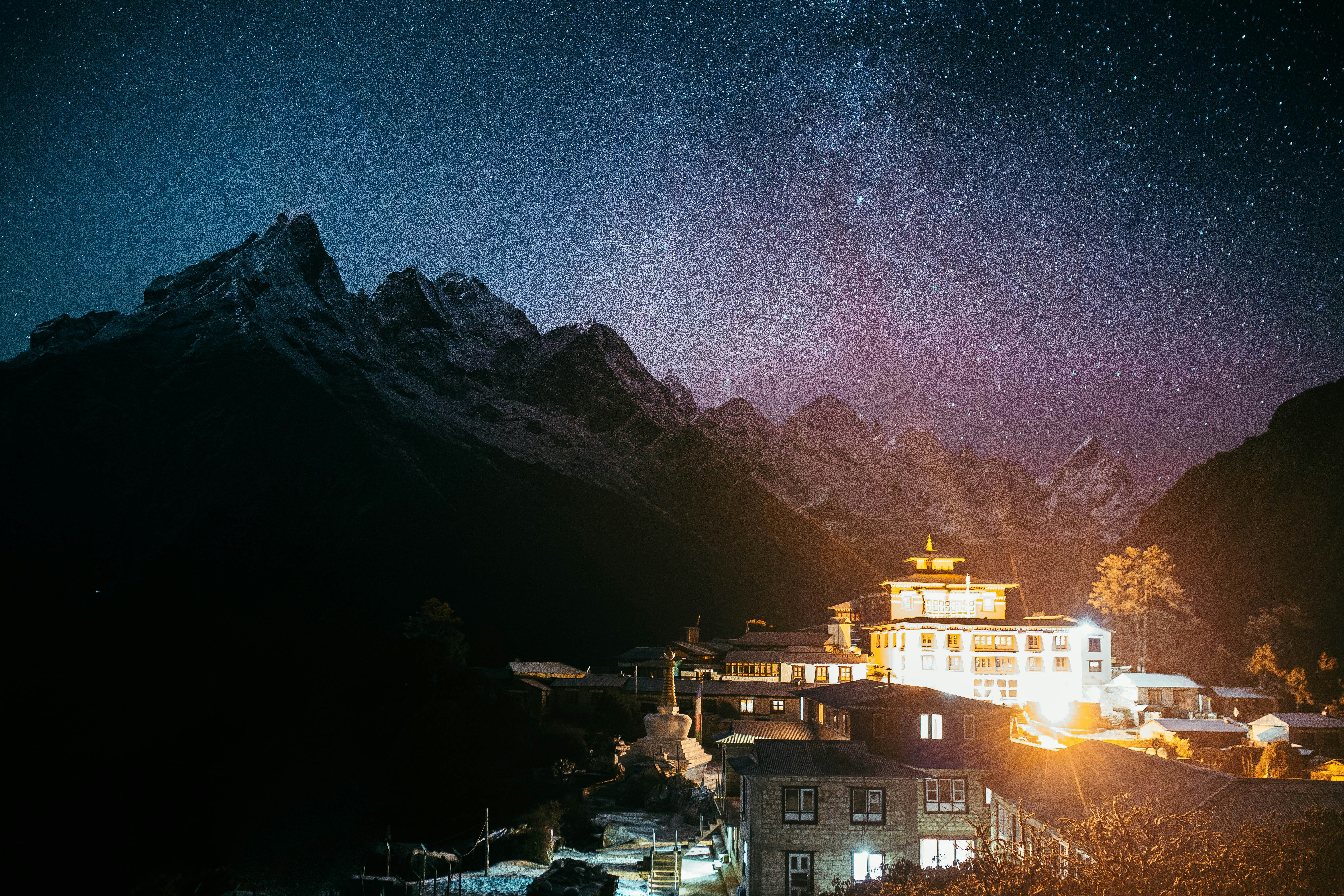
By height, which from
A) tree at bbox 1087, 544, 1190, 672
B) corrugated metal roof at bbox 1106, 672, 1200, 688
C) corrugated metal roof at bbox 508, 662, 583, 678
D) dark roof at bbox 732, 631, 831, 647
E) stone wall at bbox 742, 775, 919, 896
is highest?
tree at bbox 1087, 544, 1190, 672

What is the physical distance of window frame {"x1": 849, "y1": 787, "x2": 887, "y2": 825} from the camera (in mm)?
26047

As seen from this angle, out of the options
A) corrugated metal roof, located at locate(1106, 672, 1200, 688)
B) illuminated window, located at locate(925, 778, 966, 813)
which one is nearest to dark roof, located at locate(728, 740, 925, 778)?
illuminated window, located at locate(925, 778, 966, 813)

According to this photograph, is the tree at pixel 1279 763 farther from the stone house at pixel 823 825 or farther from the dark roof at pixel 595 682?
the dark roof at pixel 595 682

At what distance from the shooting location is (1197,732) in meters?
48.2

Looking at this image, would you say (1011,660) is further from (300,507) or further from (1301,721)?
(300,507)

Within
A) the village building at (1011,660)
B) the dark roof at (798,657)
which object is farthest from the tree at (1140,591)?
the dark roof at (798,657)

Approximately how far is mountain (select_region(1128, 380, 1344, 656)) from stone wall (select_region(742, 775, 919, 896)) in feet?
209

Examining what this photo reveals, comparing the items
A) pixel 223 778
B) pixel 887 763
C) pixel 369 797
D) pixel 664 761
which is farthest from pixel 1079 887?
pixel 223 778

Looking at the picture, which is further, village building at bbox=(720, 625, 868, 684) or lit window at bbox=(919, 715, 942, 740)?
village building at bbox=(720, 625, 868, 684)

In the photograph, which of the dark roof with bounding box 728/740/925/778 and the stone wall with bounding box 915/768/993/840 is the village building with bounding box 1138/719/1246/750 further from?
the dark roof with bounding box 728/740/925/778

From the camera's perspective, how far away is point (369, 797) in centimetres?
6106

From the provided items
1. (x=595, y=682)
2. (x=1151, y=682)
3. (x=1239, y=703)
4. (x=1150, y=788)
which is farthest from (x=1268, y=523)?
(x=1150, y=788)

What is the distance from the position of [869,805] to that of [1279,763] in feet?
90.5

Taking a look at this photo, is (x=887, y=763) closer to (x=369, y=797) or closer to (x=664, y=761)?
(x=664, y=761)
